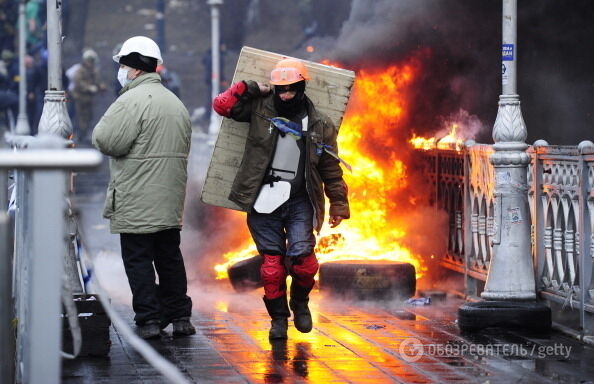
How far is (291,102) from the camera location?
24.8 feet

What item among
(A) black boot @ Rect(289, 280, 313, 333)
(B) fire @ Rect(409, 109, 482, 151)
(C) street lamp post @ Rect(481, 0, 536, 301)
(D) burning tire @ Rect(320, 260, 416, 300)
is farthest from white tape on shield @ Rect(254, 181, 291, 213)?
(B) fire @ Rect(409, 109, 482, 151)

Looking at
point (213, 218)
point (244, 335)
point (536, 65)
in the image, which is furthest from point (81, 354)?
point (536, 65)

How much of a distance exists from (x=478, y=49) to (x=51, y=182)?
9209mm

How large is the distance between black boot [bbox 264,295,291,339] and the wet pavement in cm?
8

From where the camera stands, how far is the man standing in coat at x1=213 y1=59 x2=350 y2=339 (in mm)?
7559

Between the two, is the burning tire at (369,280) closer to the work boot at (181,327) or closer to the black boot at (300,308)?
the black boot at (300,308)

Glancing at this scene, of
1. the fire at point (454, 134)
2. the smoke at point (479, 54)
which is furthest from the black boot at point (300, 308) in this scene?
the smoke at point (479, 54)

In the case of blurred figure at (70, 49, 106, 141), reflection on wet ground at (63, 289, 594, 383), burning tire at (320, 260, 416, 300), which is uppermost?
blurred figure at (70, 49, 106, 141)

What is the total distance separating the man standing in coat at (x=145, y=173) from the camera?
748 centimetres

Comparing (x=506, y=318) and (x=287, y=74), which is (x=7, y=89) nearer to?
(x=287, y=74)

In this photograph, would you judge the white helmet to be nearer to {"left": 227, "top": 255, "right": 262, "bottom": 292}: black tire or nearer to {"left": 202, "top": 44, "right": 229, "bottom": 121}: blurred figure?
{"left": 227, "top": 255, "right": 262, "bottom": 292}: black tire

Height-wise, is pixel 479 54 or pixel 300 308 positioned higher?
pixel 479 54

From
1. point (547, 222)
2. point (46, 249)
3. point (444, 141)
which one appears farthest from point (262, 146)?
point (46, 249)

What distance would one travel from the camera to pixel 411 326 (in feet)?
26.9
